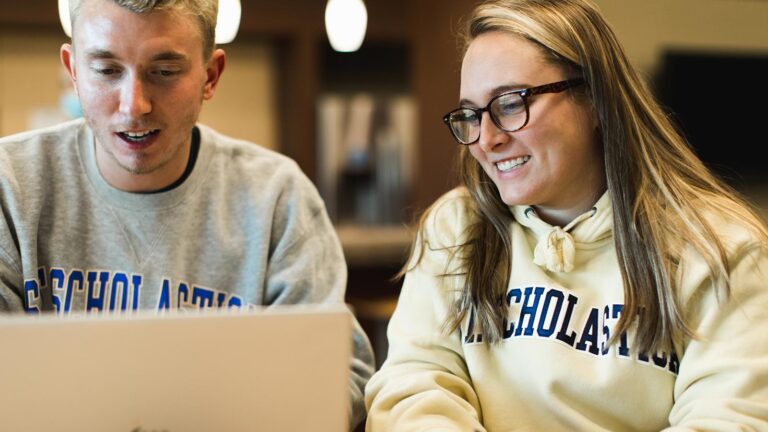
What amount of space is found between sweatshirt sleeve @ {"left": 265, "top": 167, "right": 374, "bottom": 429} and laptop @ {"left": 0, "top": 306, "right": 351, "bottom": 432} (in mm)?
596

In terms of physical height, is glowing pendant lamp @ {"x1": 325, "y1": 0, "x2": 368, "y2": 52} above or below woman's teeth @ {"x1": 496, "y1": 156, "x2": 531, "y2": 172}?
above

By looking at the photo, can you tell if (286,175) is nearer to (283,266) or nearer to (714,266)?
(283,266)

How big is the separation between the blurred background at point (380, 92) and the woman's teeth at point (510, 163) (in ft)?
7.96

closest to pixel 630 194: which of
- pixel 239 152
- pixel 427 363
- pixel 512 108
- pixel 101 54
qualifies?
pixel 512 108

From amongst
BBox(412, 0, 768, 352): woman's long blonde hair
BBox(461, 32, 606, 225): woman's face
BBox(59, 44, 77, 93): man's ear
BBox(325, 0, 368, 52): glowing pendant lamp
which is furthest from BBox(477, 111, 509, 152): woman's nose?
BBox(325, 0, 368, 52): glowing pendant lamp

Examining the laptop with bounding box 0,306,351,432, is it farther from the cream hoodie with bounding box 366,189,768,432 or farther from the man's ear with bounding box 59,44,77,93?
the man's ear with bounding box 59,44,77,93

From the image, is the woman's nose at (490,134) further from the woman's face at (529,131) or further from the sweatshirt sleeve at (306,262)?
the sweatshirt sleeve at (306,262)

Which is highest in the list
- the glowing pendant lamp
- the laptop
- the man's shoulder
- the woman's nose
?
the glowing pendant lamp

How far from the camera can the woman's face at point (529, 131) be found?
135 centimetres

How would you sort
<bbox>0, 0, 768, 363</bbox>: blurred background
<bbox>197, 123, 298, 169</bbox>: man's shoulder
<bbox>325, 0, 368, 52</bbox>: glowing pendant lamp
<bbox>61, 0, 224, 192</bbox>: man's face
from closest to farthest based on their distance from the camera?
<bbox>61, 0, 224, 192</bbox>: man's face
<bbox>197, 123, 298, 169</bbox>: man's shoulder
<bbox>325, 0, 368, 52</bbox>: glowing pendant lamp
<bbox>0, 0, 768, 363</bbox>: blurred background

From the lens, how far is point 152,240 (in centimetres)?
157

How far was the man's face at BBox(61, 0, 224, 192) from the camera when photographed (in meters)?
1.41

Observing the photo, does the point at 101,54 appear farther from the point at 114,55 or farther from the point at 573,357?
the point at 573,357

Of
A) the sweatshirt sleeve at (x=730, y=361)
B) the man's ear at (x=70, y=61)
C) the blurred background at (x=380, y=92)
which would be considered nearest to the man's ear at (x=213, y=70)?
the man's ear at (x=70, y=61)
